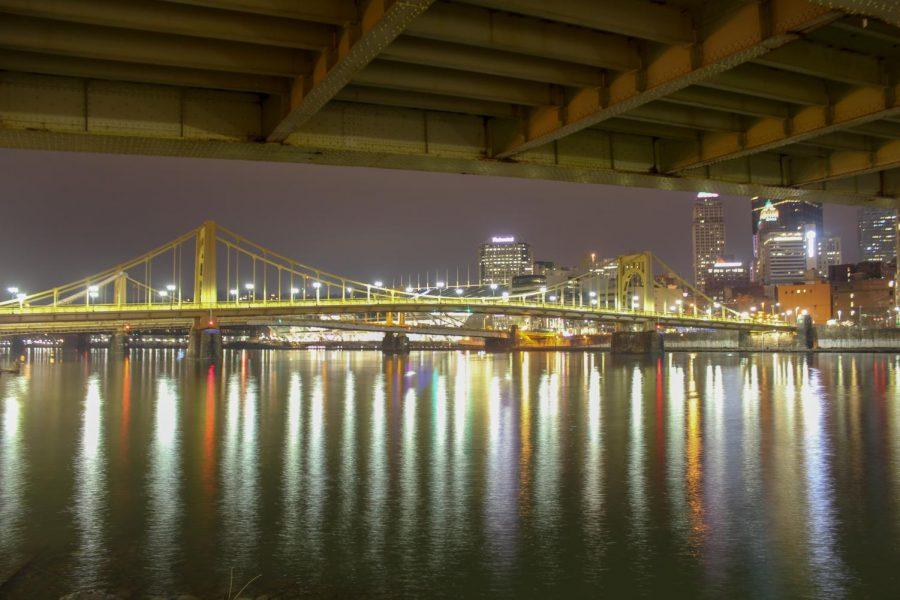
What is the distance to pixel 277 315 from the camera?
289ft

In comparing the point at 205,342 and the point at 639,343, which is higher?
the point at 205,342

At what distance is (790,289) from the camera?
170000 millimetres

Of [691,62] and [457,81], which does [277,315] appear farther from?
[691,62]

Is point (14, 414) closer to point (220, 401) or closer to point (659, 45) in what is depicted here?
point (220, 401)

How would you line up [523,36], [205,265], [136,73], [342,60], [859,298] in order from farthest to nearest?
1. [859,298]
2. [205,265]
3. [136,73]
4. [523,36]
5. [342,60]

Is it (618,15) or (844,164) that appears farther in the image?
(844,164)

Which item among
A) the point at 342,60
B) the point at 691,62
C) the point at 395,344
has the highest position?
the point at 691,62

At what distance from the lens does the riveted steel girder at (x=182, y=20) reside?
9.16 m

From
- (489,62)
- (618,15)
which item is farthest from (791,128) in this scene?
(489,62)

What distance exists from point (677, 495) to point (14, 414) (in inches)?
875

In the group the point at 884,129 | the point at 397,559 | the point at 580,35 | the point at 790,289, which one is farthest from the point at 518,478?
the point at 790,289

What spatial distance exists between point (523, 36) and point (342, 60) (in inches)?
96.7

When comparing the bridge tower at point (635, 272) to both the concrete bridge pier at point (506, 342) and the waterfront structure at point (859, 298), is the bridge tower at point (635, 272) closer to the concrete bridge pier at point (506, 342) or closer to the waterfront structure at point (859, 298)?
the concrete bridge pier at point (506, 342)

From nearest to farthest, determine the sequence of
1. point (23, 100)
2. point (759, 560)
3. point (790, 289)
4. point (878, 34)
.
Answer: point (759, 560)
point (878, 34)
point (23, 100)
point (790, 289)
